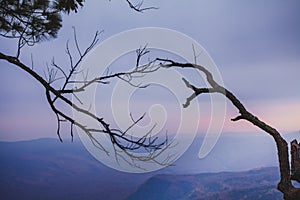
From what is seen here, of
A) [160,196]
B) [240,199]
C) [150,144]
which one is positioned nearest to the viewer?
[150,144]

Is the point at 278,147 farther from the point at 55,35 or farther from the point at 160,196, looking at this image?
the point at 160,196

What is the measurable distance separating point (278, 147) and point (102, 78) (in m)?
1.39

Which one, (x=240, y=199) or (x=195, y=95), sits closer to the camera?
(x=195, y=95)

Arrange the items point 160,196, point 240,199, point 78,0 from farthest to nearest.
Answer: point 160,196
point 240,199
point 78,0

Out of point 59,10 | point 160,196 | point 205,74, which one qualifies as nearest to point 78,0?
point 59,10

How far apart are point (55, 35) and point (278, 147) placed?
1.89 m

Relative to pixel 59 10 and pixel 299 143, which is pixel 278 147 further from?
pixel 59 10

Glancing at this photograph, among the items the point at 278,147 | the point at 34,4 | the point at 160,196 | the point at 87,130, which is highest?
the point at 34,4

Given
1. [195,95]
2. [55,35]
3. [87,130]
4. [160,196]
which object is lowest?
[160,196]

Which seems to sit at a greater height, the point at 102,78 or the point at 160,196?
the point at 102,78

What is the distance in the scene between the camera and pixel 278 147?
2.52 m

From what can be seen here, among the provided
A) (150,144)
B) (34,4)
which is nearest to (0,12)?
(34,4)

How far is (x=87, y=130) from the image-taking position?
2.14 m

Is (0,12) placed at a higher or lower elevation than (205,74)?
higher
